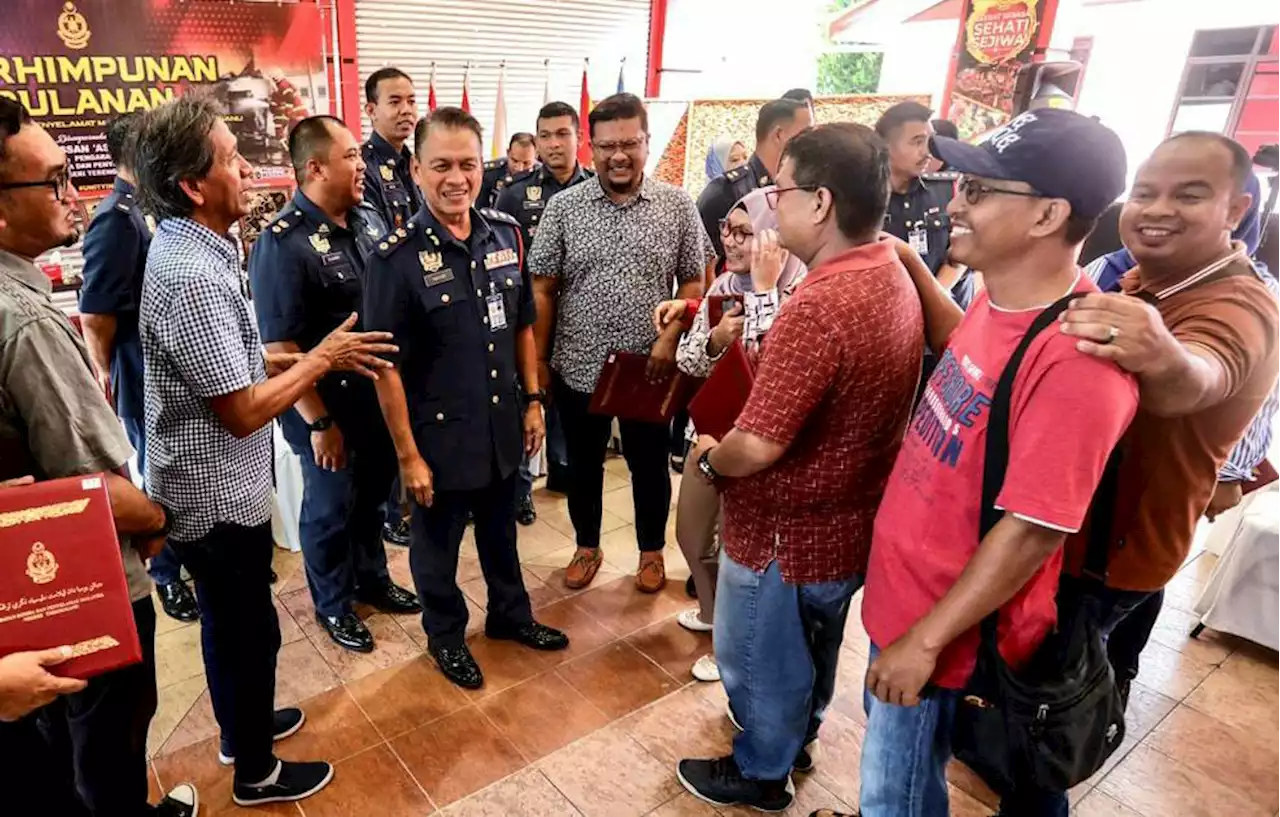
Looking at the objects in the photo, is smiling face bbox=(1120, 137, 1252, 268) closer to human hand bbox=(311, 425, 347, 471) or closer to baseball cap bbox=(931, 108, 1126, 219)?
baseball cap bbox=(931, 108, 1126, 219)

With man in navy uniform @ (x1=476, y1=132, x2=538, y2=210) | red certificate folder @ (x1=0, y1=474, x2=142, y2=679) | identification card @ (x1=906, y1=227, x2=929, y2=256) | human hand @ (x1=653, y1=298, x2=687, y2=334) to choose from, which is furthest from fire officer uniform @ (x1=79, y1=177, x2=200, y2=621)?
identification card @ (x1=906, y1=227, x2=929, y2=256)

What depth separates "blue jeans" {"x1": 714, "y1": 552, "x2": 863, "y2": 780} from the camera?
178 centimetres

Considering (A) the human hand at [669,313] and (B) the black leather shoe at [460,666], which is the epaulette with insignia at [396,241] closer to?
(A) the human hand at [669,313]

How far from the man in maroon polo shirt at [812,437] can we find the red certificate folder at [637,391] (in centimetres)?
82

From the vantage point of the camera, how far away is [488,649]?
9.07ft

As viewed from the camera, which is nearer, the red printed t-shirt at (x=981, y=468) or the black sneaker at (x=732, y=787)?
the red printed t-shirt at (x=981, y=468)

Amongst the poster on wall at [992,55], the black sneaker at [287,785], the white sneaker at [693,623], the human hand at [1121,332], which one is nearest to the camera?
the human hand at [1121,332]

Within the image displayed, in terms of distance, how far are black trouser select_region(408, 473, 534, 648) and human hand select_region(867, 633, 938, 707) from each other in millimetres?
1456

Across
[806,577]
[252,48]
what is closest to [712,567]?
[806,577]

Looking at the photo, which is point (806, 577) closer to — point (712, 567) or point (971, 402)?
point (971, 402)

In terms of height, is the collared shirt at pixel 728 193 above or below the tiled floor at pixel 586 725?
above

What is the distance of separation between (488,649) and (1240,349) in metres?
2.35

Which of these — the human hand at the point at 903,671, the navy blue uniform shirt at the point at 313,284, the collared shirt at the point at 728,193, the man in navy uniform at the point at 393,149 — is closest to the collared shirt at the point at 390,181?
A: the man in navy uniform at the point at 393,149

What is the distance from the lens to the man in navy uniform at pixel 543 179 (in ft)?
12.3
